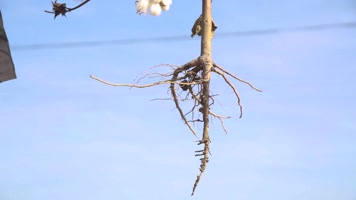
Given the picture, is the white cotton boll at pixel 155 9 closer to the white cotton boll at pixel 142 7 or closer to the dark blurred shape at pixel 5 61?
the white cotton boll at pixel 142 7

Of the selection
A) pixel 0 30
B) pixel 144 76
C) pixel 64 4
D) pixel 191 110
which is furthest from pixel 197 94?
pixel 0 30

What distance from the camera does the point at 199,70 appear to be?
191cm

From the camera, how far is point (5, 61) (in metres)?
1.65

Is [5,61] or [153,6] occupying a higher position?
[153,6]

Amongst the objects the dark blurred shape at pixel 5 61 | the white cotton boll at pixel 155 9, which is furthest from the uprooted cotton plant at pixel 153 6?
the dark blurred shape at pixel 5 61

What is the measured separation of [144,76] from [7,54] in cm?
42

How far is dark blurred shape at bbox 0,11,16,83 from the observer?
5.41ft

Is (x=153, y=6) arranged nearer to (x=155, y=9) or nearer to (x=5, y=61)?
(x=155, y=9)

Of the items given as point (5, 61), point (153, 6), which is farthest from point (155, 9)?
point (5, 61)

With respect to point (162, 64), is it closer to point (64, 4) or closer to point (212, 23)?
point (212, 23)

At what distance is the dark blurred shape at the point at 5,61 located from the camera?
165cm

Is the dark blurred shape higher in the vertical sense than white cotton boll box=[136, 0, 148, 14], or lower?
lower

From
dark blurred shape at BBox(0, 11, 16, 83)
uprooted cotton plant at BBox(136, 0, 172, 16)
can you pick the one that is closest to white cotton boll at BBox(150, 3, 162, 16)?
uprooted cotton plant at BBox(136, 0, 172, 16)

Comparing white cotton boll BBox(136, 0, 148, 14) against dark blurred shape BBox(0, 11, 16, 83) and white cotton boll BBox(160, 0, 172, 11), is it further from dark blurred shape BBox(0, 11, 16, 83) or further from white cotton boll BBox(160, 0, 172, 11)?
dark blurred shape BBox(0, 11, 16, 83)
